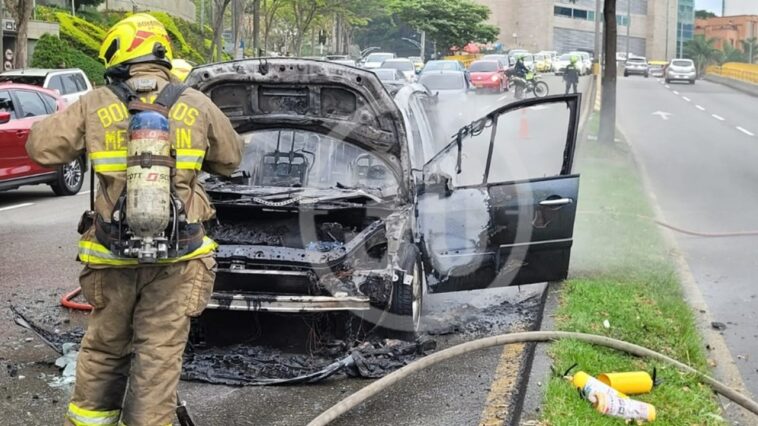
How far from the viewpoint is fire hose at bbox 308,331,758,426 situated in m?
4.37

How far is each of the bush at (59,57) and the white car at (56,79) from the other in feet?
36.9

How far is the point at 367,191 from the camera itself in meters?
6.72

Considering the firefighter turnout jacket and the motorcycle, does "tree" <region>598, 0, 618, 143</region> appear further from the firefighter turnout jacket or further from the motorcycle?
the motorcycle

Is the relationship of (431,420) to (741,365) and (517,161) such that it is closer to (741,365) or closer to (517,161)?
(741,365)

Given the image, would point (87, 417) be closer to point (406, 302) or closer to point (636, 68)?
point (406, 302)

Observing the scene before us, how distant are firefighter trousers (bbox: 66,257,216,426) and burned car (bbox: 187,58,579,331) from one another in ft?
6.93

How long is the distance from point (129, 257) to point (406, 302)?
2.39 meters

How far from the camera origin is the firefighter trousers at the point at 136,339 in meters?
3.79

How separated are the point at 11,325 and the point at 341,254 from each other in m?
2.55

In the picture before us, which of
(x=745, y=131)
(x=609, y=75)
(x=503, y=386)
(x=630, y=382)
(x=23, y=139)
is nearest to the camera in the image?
(x=630, y=382)

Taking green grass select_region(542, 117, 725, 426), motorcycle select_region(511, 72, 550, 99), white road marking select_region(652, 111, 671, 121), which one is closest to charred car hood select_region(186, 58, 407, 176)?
green grass select_region(542, 117, 725, 426)

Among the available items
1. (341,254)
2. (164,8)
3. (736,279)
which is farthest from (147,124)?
(164,8)

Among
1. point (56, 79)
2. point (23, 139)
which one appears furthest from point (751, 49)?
point (23, 139)

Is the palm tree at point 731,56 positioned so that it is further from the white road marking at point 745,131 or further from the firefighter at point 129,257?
the firefighter at point 129,257
